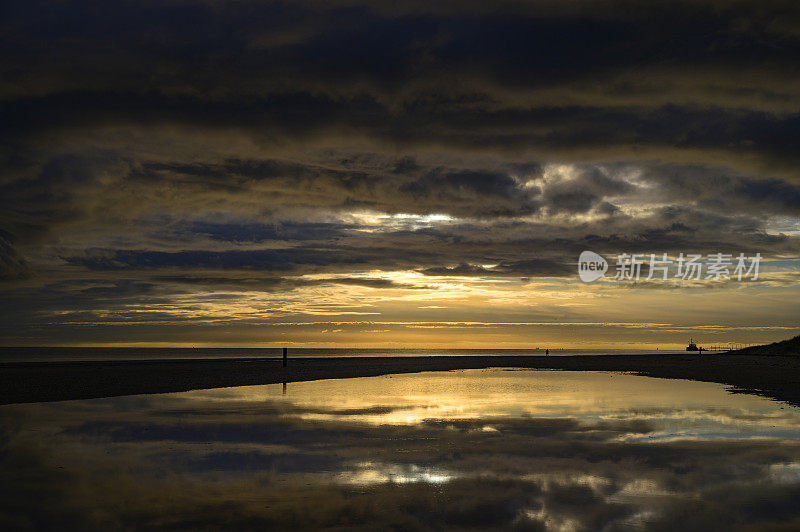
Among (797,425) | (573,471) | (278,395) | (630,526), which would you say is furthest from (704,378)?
(630,526)

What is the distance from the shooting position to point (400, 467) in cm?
1387

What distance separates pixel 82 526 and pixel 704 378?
46545mm

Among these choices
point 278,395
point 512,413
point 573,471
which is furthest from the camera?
point 278,395

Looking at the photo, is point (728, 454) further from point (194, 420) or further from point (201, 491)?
point (194, 420)

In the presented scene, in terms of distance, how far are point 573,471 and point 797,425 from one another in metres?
11.5

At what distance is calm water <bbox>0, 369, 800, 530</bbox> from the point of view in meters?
10.2

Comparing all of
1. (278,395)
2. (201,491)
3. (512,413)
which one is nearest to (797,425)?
(512,413)

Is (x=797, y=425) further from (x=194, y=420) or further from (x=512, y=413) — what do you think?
(x=194, y=420)

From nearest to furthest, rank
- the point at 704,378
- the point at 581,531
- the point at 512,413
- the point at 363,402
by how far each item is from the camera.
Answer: the point at 581,531, the point at 512,413, the point at 363,402, the point at 704,378

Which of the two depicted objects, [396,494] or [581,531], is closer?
[581,531]

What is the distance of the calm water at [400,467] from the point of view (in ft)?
33.6

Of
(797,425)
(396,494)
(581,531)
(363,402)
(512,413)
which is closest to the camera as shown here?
(581,531)

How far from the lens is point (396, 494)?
1152 cm

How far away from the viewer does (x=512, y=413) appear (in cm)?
2406
